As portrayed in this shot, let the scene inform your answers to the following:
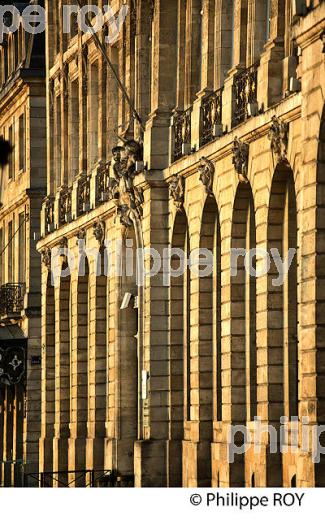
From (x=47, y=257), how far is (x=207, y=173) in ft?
72.9

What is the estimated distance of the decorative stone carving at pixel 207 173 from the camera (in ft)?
178

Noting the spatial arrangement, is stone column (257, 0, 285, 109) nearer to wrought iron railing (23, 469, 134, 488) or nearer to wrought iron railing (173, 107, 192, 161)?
wrought iron railing (173, 107, 192, 161)

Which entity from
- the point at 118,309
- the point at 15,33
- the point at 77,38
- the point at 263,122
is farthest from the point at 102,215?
the point at 15,33

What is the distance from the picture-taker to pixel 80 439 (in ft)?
231

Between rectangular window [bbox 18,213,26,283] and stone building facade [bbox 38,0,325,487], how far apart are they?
336 inches

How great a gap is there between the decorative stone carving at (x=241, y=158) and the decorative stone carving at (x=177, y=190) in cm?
604

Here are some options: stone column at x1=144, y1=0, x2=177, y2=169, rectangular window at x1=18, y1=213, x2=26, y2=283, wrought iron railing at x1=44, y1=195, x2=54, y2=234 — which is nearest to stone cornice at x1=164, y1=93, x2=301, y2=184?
stone column at x1=144, y1=0, x2=177, y2=169

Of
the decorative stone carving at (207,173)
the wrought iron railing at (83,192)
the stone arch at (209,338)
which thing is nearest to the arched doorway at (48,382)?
the wrought iron railing at (83,192)

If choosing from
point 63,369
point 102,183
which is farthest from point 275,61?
point 63,369

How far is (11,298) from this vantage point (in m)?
85.4

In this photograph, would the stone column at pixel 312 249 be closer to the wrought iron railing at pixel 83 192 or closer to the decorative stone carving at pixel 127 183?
the decorative stone carving at pixel 127 183

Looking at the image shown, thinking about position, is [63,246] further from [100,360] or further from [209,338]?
[209,338]

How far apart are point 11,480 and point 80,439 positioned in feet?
37.7

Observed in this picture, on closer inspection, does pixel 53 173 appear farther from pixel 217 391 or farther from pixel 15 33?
pixel 217 391
